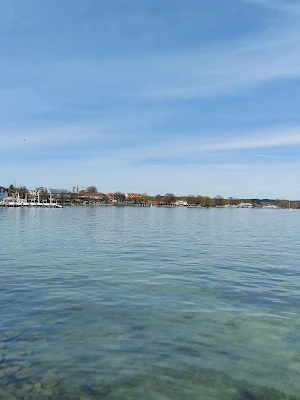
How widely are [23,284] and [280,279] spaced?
560 inches

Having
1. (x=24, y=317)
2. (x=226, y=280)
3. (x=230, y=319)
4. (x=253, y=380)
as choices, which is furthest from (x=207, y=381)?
(x=226, y=280)

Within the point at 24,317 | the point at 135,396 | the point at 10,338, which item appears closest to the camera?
the point at 135,396

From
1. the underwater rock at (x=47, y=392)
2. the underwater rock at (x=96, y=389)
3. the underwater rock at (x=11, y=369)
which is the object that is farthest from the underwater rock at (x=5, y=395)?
the underwater rock at (x=96, y=389)

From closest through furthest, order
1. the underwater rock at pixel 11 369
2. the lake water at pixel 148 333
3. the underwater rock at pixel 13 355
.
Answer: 1. the lake water at pixel 148 333
2. the underwater rock at pixel 11 369
3. the underwater rock at pixel 13 355

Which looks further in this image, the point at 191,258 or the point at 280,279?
the point at 191,258

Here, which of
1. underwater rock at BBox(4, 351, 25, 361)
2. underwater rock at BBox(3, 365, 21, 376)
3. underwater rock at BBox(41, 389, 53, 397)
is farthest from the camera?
underwater rock at BBox(4, 351, 25, 361)

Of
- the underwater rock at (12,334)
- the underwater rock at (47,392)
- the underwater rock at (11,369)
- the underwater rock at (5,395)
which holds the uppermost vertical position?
the underwater rock at (12,334)

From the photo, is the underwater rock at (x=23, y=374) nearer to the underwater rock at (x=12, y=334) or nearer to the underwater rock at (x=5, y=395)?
the underwater rock at (x=5, y=395)

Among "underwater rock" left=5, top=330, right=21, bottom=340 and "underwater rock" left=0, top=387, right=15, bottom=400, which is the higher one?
"underwater rock" left=5, top=330, right=21, bottom=340

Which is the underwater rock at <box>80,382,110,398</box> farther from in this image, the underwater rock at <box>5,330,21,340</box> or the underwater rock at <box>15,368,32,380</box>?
the underwater rock at <box>5,330,21,340</box>

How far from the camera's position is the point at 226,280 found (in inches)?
864

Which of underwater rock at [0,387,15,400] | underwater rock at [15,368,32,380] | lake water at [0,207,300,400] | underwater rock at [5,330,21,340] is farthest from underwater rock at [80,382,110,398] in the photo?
underwater rock at [5,330,21,340]

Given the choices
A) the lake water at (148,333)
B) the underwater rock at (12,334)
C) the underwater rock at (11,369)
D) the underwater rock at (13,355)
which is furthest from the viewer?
the underwater rock at (12,334)

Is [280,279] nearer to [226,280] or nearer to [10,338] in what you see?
[226,280]
